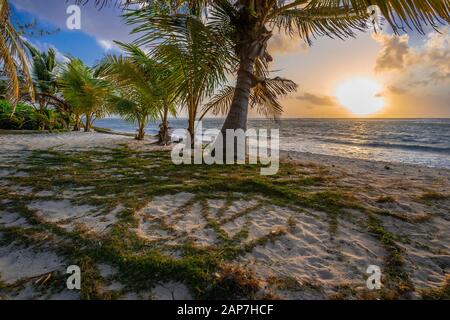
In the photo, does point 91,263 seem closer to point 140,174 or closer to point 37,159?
point 140,174

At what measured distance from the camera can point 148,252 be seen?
2008mm

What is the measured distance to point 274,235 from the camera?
241cm

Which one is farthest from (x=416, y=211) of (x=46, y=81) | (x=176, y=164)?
(x=46, y=81)

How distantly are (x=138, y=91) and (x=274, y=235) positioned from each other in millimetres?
7701

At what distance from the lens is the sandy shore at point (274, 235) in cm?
172

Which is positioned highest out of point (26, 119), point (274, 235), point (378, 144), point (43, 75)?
point (43, 75)

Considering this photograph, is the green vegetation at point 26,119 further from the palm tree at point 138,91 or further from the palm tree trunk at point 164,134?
the palm tree trunk at point 164,134

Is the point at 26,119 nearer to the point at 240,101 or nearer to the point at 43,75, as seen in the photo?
the point at 43,75

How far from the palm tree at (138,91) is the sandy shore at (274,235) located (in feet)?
15.5

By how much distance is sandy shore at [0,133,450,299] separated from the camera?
1.72m

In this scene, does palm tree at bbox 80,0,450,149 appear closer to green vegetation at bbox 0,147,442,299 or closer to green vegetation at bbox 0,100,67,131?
green vegetation at bbox 0,147,442,299

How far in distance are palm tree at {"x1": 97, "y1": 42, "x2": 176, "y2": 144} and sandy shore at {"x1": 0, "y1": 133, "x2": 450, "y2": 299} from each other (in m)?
4.72

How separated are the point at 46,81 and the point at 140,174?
12816 mm

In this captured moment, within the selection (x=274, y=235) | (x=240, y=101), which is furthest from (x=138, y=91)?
(x=274, y=235)
